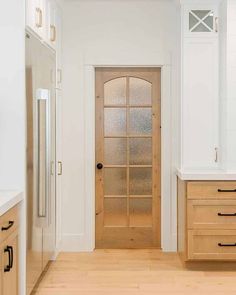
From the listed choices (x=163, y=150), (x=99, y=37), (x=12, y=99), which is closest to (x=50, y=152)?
(x=12, y=99)

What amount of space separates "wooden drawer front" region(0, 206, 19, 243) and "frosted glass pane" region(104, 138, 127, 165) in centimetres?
217

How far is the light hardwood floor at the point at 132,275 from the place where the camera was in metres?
4.09

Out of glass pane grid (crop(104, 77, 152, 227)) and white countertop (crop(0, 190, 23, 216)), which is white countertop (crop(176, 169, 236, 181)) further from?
white countertop (crop(0, 190, 23, 216))

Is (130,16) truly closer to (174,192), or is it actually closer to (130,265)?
(174,192)

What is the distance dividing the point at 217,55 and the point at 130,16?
1064 millimetres

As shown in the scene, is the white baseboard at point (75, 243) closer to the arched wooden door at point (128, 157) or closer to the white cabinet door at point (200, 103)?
the arched wooden door at point (128, 157)

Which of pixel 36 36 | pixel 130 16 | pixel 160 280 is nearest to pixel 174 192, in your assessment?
pixel 160 280

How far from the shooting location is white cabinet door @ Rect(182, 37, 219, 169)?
491 cm

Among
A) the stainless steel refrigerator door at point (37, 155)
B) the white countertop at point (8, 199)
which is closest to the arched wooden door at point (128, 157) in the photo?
the stainless steel refrigerator door at point (37, 155)

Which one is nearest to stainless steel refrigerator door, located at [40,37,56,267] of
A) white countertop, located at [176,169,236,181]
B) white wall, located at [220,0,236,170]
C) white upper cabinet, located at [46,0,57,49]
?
white upper cabinet, located at [46,0,57,49]

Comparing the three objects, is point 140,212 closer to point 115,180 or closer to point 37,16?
point 115,180

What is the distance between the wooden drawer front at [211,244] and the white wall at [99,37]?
1.07 meters

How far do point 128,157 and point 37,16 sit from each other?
2.08m

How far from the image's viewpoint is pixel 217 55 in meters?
4.91
